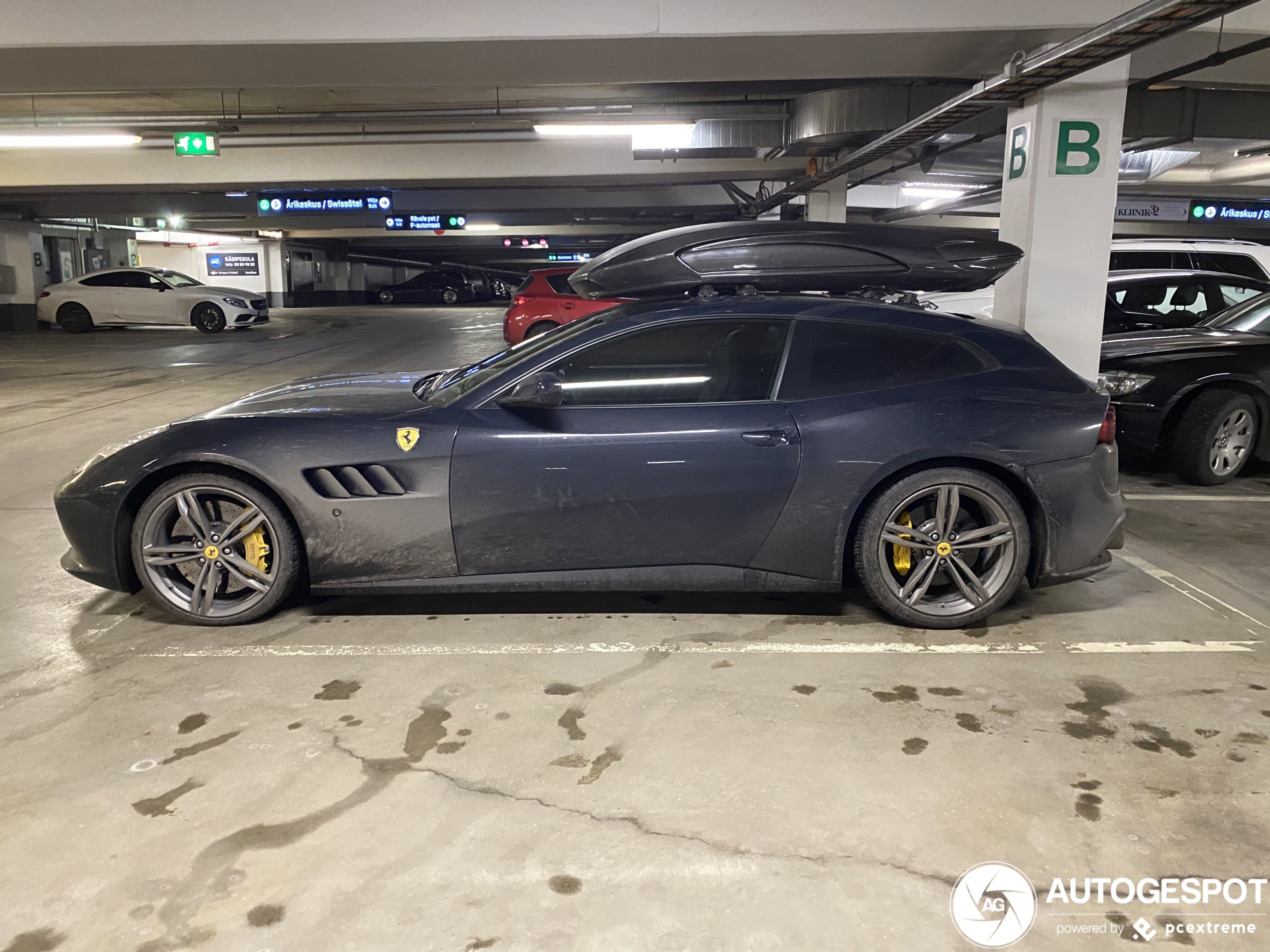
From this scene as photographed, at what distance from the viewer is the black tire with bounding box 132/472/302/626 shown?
364 cm

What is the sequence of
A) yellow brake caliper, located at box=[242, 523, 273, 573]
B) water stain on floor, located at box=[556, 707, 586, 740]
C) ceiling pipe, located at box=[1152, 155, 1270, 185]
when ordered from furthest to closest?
ceiling pipe, located at box=[1152, 155, 1270, 185]
yellow brake caliper, located at box=[242, 523, 273, 573]
water stain on floor, located at box=[556, 707, 586, 740]

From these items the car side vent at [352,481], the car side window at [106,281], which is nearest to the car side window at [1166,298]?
the car side vent at [352,481]

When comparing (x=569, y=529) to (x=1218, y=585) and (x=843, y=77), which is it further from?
(x=843, y=77)

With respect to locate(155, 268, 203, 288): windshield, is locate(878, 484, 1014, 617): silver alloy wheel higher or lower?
lower

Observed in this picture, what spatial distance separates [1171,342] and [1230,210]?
1873cm

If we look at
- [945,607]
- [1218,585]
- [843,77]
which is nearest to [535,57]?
[843,77]

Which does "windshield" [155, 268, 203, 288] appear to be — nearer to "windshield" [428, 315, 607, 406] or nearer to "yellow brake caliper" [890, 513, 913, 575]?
"windshield" [428, 315, 607, 406]

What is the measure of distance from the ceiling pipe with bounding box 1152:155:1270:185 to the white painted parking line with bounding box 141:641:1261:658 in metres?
18.9

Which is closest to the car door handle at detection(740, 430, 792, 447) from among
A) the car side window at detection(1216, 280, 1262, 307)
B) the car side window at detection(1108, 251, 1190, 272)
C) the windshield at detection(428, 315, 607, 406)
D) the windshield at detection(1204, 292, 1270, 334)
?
the windshield at detection(428, 315, 607, 406)

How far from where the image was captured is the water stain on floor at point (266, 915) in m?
2.07

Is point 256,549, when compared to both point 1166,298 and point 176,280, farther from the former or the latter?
point 176,280

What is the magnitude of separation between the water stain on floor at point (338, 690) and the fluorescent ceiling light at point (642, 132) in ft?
33.3

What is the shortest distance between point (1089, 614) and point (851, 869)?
2.33 m

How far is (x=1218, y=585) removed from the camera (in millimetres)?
4383
